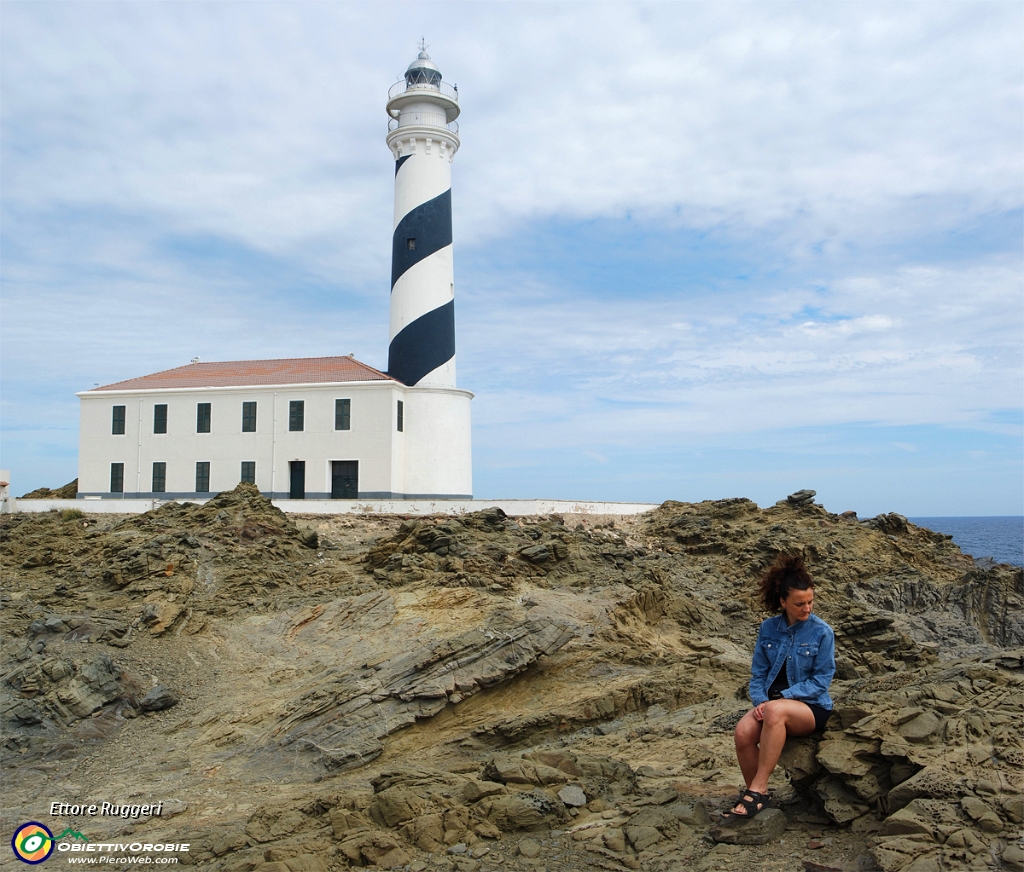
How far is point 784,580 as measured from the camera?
220 inches

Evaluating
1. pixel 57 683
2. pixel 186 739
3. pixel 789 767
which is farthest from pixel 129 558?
pixel 789 767

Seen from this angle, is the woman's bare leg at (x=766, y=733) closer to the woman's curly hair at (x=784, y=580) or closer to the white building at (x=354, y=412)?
the woman's curly hair at (x=784, y=580)

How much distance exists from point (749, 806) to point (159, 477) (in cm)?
2627

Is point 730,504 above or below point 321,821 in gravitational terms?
above

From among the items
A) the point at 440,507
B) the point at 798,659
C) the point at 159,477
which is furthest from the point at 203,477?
the point at 798,659

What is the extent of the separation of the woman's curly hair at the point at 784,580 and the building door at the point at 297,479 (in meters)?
22.7

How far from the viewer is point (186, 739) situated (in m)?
10.6

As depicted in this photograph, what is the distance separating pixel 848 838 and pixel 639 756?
2923 mm

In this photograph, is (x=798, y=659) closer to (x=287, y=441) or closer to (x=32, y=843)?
(x=32, y=843)

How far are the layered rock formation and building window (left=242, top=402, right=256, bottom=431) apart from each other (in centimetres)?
592

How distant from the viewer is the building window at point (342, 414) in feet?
86.8

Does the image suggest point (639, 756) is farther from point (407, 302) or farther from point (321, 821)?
point (407, 302)

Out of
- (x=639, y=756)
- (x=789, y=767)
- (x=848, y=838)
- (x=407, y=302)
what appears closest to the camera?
(x=848, y=838)

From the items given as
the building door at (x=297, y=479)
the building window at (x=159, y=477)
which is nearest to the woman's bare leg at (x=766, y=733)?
the building door at (x=297, y=479)
